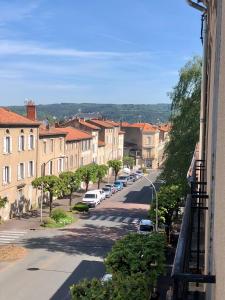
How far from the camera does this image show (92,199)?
5838 cm

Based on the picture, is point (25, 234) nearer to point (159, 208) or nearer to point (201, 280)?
point (159, 208)

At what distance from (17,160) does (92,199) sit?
12332 millimetres

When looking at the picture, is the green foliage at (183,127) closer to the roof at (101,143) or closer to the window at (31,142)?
the window at (31,142)

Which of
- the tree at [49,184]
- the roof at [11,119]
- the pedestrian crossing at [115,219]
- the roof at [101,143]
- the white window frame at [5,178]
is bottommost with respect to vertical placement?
the pedestrian crossing at [115,219]

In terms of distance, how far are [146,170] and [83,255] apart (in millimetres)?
80209

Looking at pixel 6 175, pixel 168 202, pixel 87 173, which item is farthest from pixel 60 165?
pixel 168 202

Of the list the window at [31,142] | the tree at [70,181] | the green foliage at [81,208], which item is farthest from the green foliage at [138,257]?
the green foliage at [81,208]

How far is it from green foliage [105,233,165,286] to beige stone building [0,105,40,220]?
31.2m

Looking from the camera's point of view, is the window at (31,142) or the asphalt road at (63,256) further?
the window at (31,142)

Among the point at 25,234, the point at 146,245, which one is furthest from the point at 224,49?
the point at 25,234

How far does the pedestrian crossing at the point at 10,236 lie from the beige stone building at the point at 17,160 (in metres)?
4.81

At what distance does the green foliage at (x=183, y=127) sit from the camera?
36.3m

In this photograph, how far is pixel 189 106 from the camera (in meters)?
36.9

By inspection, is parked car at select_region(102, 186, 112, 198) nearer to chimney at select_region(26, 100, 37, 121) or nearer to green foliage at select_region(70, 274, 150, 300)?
chimney at select_region(26, 100, 37, 121)
